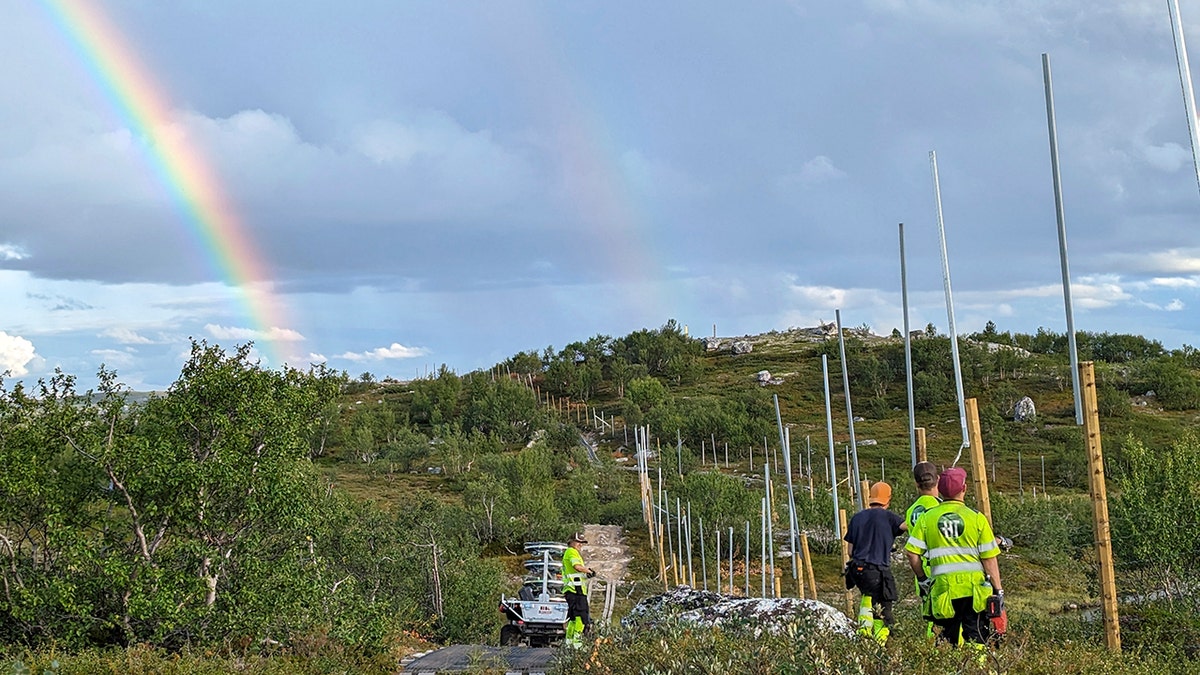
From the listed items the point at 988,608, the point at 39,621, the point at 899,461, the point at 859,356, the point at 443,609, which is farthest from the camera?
the point at 859,356

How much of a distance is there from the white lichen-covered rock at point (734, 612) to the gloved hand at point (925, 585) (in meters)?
0.78

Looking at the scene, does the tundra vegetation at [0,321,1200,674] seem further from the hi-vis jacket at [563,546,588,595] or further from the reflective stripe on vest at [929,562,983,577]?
the hi-vis jacket at [563,546,588,595]

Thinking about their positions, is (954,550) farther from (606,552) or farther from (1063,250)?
(606,552)

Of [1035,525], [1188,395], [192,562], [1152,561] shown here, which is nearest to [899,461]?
[1035,525]

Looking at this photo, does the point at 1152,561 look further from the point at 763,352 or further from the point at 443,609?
the point at 763,352

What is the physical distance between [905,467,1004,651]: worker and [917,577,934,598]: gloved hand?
0.04 metres

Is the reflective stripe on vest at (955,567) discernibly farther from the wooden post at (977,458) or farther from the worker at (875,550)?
the wooden post at (977,458)

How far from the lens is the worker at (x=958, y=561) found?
29.1 feet

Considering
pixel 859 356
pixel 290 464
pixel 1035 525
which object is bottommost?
pixel 1035 525

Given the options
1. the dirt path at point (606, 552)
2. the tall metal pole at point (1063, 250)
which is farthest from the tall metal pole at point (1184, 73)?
the dirt path at point (606, 552)

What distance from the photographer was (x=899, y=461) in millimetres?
91438

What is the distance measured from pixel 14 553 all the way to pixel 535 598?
31.2 feet

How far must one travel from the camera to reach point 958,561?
8945 mm

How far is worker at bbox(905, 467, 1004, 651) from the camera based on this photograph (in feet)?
29.1
